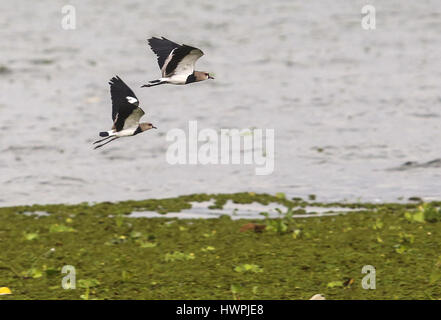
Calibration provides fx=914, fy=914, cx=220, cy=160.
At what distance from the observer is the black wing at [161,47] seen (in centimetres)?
465

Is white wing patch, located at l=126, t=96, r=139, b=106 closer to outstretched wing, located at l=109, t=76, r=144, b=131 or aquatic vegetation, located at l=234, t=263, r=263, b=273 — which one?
outstretched wing, located at l=109, t=76, r=144, b=131

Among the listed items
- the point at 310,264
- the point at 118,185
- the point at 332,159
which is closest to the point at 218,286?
the point at 310,264

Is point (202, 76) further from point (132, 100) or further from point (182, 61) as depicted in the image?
point (132, 100)

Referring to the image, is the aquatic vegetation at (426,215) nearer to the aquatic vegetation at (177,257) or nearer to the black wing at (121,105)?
the aquatic vegetation at (177,257)

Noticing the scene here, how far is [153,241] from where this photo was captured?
11156 mm

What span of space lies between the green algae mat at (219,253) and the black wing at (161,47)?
470cm

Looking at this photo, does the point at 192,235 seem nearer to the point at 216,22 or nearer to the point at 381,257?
the point at 381,257

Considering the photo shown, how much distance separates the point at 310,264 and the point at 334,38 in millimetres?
18921

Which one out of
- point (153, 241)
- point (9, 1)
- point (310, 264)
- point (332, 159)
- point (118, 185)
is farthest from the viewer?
point (9, 1)

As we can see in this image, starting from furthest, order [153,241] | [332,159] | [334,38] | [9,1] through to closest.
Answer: [9,1] → [334,38] → [332,159] → [153,241]

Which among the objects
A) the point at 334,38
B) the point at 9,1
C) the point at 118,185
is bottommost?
the point at 118,185

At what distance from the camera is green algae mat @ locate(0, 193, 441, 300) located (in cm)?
927

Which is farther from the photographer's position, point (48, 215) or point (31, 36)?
point (31, 36)

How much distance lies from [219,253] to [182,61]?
20.1ft
